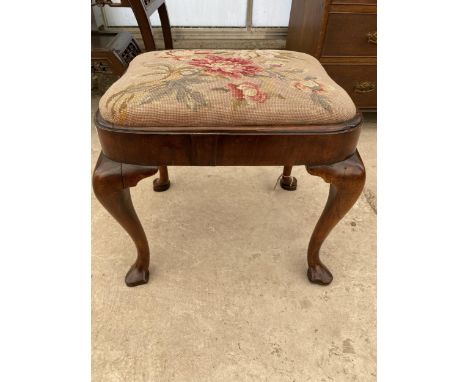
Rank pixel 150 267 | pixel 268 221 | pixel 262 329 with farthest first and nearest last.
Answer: pixel 268 221
pixel 150 267
pixel 262 329

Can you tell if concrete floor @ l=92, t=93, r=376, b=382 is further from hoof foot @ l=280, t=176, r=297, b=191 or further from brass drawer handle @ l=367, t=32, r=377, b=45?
brass drawer handle @ l=367, t=32, r=377, b=45

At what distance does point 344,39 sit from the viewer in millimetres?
1503

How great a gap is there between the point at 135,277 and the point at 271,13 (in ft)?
5.50

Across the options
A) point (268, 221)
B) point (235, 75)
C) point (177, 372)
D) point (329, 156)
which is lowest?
point (177, 372)

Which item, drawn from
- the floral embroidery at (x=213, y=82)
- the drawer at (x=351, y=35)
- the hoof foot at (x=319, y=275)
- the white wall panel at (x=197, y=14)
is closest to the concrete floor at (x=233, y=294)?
the hoof foot at (x=319, y=275)

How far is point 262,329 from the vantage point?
906mm

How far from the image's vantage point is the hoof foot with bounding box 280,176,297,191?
1.37 m

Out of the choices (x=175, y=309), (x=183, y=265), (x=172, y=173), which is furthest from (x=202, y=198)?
(x=175, y=309)

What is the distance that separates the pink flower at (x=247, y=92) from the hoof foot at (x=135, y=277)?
23.9 inches

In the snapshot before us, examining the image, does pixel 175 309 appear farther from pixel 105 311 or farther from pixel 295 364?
pixel 295 364

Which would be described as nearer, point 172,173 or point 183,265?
point 183,265

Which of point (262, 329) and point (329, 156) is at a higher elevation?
point (329, 156)

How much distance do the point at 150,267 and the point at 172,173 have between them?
1.71 ft

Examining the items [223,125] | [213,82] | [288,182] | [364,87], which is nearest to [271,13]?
[364,87]
